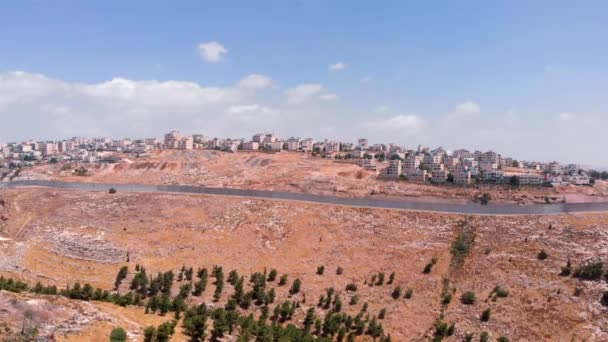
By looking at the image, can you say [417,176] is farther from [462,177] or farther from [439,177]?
[462,177]

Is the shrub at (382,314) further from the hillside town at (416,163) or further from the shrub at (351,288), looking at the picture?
the hillside town at (416,163)

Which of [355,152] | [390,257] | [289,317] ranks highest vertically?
[355,152]

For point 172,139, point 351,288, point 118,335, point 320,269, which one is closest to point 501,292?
point 351,288

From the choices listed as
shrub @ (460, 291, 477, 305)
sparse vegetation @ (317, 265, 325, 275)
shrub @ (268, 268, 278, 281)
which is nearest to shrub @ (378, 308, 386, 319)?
shrub @ (460, 291, 477, 305)

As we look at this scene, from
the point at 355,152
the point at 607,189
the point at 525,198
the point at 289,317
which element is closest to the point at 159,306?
the point at 289,317

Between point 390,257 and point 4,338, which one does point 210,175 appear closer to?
point 390,257

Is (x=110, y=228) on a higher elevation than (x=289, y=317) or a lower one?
higher
